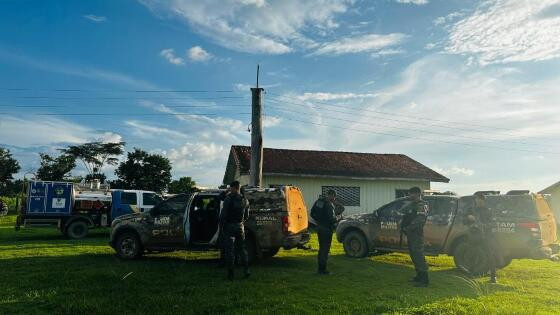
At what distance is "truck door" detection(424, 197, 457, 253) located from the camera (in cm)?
1074

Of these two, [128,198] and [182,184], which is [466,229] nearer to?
[128,198]

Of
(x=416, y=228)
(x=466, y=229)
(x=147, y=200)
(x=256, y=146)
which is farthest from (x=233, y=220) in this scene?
(x=147, y=200)

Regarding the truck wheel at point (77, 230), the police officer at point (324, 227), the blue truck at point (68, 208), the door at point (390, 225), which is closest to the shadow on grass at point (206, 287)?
the police officer at point (324, 227)

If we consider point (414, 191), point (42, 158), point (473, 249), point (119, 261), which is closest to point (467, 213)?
point (473, 249)

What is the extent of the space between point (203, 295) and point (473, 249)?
6438 mm

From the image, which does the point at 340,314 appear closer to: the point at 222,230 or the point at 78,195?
the point at 222,230

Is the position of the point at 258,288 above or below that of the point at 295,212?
below

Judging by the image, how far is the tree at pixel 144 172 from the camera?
4694 cm

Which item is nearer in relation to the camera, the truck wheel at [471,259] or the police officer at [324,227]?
the police officer at [324,227]

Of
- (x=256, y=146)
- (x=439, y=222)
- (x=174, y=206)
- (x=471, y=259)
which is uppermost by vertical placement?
(x=256, y=146)

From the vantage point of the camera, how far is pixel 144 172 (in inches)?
1873

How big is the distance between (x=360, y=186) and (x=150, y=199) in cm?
1167

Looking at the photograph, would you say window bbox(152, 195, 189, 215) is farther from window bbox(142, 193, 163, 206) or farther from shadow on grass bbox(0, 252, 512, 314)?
window bbox(142, 193, 163, 206)

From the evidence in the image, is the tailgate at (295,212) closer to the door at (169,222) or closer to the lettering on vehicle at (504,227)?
the door at (169,222)
